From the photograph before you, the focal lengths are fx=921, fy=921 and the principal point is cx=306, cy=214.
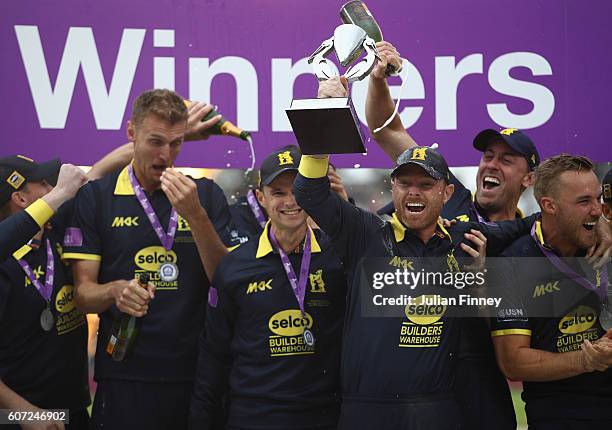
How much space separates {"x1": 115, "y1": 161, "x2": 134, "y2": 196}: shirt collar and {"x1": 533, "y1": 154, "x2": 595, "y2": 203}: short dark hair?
174 cm

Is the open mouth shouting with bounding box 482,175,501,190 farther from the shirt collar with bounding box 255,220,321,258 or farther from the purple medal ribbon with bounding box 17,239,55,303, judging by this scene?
the purple medal ribbon with bounding box 17,239,55,303

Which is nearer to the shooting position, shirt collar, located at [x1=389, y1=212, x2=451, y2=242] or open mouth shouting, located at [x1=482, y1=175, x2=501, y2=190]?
shirt collar, located at [x1=389, y1=212, x2=451, y2=242]

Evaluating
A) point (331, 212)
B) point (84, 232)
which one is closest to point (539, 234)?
point (331, 212)

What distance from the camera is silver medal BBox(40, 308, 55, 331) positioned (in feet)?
12.9

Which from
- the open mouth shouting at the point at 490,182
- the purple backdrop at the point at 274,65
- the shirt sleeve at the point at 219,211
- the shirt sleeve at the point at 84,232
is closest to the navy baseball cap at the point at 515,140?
the open mouth shouting at the point at 490,182

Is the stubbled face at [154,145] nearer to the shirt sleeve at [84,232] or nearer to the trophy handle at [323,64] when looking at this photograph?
the shirt sleeve at [84,232]

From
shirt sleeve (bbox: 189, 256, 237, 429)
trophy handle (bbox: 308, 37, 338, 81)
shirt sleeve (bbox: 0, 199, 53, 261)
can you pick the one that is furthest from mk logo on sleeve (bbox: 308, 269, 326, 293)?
trophy handle (bbox: 308, 37, 338, 81)

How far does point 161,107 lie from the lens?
3996 mm

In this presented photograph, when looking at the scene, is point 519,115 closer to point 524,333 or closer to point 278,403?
point 524,333

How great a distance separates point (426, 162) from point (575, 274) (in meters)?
0.73

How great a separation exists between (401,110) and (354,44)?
180 cm

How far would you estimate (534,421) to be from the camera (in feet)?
11.7

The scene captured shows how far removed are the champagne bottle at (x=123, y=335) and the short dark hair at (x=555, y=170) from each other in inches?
64.7

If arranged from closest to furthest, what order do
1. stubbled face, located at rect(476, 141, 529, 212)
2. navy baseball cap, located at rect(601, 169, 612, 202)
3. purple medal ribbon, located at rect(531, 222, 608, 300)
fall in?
purple medal ribbon, located at rect(531, 222, 608, 300), navy baseball cap, located at rect(601, 169, 612, 202), stubbled face, located at rect(476, 141, 529, 212)
